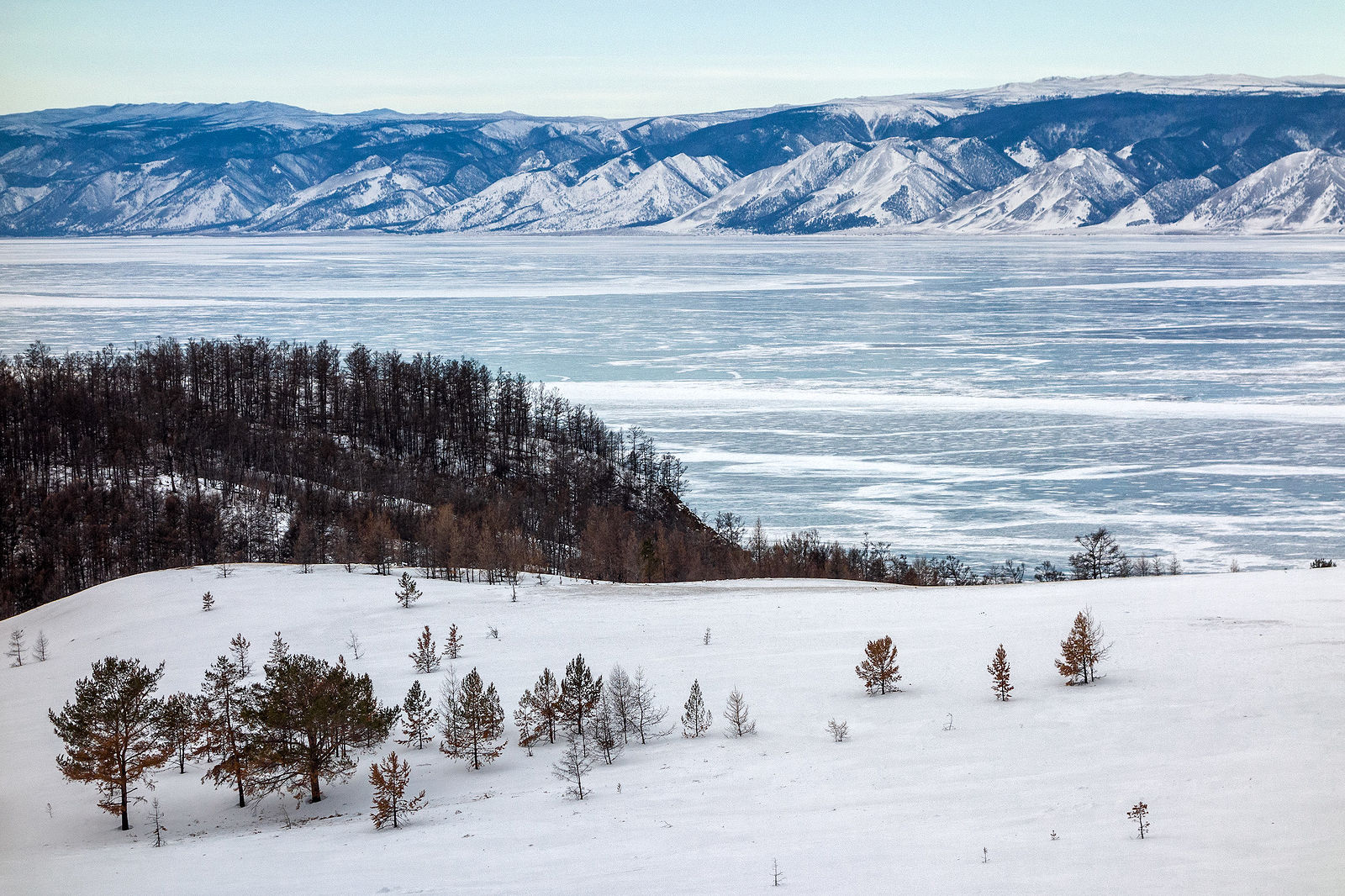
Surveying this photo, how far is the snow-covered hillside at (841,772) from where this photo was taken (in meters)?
12.6

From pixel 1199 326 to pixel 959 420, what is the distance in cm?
4516

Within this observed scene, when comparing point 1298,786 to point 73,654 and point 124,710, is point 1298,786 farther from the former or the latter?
point 73,654

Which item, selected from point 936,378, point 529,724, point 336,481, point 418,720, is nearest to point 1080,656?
point 529,724

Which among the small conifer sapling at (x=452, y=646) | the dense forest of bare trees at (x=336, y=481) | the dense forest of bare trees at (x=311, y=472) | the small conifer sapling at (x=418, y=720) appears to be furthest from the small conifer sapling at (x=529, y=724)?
the dense forest of bare trees at (x=336, y=481)

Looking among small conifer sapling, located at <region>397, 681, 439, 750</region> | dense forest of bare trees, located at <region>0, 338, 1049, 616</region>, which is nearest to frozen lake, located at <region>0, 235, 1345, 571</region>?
dense forest of bare trees, located at <region>0, 338, 1049, 616</region>

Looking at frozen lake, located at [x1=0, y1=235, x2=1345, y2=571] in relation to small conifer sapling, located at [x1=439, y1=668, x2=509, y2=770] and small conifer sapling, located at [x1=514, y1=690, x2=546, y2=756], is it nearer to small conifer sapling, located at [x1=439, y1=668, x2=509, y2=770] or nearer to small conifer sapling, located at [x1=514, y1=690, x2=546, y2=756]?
small conifer sapling, located at [x1=514, y1=690, x2=546, y2=756]

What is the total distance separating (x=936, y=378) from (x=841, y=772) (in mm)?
62029

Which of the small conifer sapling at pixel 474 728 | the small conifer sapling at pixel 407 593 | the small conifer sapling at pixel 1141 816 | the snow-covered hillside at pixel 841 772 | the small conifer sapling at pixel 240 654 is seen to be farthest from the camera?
the small conifer sapling at pixel 407 593

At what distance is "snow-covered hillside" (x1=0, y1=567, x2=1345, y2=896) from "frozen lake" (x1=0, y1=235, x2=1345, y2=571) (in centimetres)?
1765

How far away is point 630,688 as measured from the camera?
19.5 metres

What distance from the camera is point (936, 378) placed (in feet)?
249

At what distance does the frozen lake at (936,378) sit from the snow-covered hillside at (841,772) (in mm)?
17646

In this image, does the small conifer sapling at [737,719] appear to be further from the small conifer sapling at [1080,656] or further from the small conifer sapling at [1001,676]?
the small conifer sapling at [1080,656]

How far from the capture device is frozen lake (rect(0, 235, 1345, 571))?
45.0 metres
